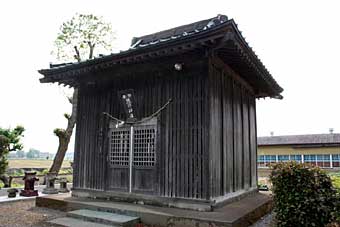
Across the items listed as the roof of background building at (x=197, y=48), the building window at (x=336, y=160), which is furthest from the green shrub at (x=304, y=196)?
the building window at (x=336, y=160)

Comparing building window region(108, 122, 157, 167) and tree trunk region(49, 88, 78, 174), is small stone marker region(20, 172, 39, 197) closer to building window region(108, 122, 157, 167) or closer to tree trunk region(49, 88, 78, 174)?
building window region(108, 122, 157, 167)

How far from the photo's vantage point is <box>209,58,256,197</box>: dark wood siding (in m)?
6.69

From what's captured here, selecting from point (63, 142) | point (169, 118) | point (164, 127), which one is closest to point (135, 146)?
point (164, 127)

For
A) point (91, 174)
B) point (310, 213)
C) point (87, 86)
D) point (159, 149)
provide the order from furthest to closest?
point (87, 86) < point (91, 174) < point (159, 149) < point (310, 213)

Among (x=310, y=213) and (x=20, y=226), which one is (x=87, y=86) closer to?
(x=20, y=226)

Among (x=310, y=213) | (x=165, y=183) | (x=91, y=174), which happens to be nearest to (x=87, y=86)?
(x=91, y=174)

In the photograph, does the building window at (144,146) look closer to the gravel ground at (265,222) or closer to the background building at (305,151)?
the gravel ground at (265,222)

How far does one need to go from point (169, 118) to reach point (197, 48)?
1951 mm

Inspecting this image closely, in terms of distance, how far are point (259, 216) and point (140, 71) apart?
507cm

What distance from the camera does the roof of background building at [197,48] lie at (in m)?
5.67

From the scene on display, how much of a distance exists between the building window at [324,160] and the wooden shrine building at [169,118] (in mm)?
19879

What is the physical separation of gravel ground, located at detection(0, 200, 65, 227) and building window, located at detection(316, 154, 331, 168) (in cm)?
2526

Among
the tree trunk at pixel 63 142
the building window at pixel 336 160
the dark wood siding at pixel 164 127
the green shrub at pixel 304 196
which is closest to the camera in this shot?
the green shrub at pixel 304 196

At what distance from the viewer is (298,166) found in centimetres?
524
